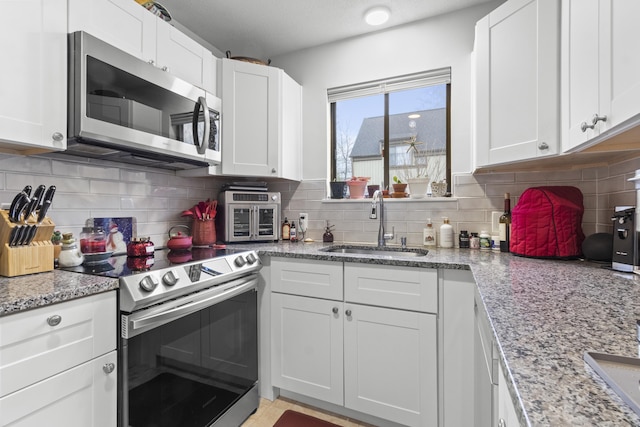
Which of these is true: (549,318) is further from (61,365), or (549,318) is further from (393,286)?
(61,365)

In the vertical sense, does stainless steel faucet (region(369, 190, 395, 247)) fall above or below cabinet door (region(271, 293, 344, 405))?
above

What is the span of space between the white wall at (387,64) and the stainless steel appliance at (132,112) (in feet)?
2.94

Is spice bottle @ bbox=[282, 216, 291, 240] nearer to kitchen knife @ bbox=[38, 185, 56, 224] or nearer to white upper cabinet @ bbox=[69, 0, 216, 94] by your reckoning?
white upper cabinet @ bbox=[69, 0, 216, 94]

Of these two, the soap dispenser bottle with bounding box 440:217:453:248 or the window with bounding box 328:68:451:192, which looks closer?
the soap dispenser bottle with bounding box 440:217:453:248

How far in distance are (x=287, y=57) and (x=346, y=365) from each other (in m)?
2.47

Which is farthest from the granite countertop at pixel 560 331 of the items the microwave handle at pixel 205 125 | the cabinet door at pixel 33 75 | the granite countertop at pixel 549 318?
the cabinet door at pixel 33 75

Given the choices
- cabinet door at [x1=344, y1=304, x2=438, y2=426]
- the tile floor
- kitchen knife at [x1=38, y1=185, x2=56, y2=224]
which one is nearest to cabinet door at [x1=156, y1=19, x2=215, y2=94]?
kitchen knife at [x1=38, y1=185, x2=56, y2=224]

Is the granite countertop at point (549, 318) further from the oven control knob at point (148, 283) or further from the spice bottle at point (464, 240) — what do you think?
the spice bottle at point (464, 240)

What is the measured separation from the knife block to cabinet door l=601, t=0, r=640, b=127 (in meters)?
2.08

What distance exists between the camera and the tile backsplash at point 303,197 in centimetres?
156

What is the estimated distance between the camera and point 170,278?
133 centimetres

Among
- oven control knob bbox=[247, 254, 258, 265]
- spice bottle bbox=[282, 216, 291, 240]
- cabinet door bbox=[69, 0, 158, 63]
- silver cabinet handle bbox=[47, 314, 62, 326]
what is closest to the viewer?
silver cabinet handle bbox=[47, 314, 62, 326]

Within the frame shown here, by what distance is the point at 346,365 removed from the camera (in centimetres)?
177

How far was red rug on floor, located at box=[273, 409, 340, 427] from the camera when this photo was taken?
5.70 feet
